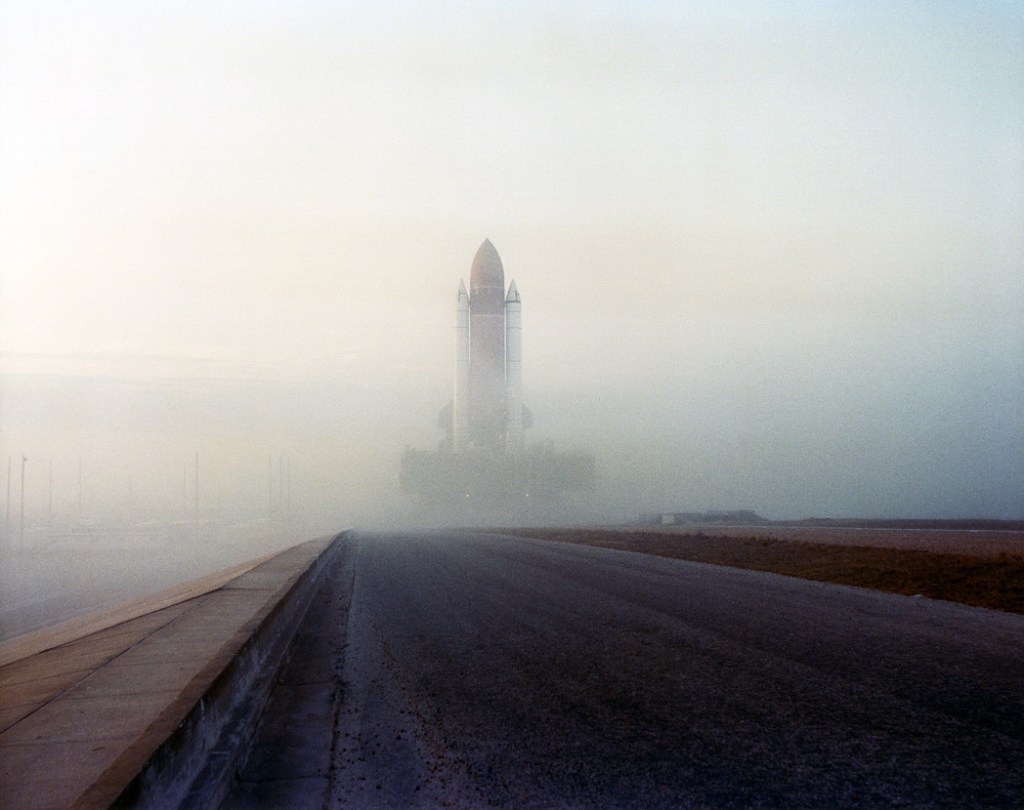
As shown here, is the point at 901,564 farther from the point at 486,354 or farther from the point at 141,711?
the point at 486,354

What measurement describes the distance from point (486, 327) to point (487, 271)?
736 centimetres

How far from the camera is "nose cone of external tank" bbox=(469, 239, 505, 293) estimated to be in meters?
119

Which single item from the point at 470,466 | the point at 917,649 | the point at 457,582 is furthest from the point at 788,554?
the point at 470,466

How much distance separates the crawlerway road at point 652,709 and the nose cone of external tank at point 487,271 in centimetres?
10590

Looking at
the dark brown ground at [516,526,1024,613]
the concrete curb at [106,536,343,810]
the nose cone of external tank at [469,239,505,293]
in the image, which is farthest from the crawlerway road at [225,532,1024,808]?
the nose cone of external tank at [469,239,505,293]

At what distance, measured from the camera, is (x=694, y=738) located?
270 inches

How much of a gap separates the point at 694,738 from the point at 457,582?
13760 mm

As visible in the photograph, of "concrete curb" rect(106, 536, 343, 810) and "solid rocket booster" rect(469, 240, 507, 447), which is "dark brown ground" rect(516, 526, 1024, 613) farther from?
"solid rocket booster" rect(469, 240, 507, 447)

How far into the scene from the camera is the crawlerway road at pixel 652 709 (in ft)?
19.3

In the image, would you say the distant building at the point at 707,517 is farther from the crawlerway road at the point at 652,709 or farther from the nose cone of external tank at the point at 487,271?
the crawlerway road at the point at 652,709

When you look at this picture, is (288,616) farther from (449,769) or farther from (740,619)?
(449,769)

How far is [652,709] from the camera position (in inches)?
307

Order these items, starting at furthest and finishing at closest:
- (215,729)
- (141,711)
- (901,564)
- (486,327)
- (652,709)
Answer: (486,327) → (901,564) → (652,709) → (141,711) → (215,729)

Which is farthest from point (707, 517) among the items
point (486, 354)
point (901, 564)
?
point (901, 564)
